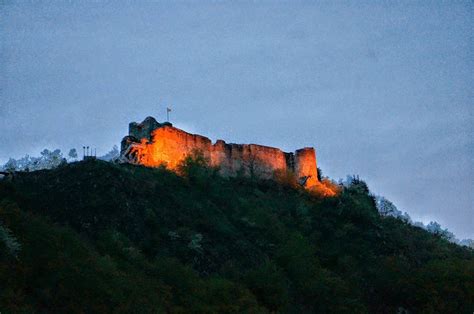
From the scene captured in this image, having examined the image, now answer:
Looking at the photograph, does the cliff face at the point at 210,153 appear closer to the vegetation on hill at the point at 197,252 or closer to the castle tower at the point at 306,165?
the castle tower at the point at 306,165

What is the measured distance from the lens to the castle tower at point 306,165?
47.9 m

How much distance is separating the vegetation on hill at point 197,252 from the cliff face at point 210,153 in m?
2.01

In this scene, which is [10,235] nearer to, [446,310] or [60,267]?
[60,267]

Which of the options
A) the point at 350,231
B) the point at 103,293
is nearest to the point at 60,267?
the point at 103,293

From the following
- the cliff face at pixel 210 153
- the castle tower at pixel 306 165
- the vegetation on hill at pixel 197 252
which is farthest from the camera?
the castle tower at pixel 306 165

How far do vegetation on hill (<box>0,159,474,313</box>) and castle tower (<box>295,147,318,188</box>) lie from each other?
19.9 ft

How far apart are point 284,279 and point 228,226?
21.2 feet

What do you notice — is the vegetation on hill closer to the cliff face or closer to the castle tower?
the cliff face

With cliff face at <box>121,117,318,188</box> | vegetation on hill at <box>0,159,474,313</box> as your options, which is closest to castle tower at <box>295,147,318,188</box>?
cliff face at <box>121,117,318,188</box>

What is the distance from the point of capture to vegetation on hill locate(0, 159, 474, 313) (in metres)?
17.3

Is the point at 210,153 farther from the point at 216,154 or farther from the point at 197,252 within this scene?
the point at 197,252

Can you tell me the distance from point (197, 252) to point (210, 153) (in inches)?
714

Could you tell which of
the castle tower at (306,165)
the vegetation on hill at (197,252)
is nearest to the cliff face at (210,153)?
the castle tower at (306,165)

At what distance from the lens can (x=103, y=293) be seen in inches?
677
